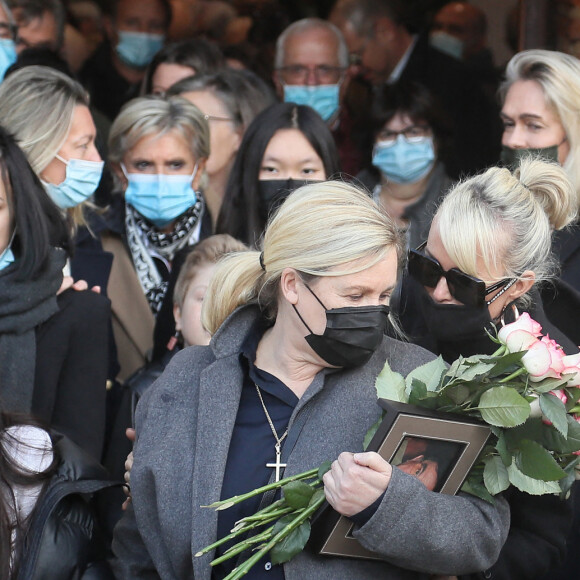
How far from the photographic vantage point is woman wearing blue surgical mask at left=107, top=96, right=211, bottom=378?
15.6 ft

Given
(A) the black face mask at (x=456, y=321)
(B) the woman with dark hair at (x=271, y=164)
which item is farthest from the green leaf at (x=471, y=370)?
(B) the woman with dark hair at (x=271, y=164)

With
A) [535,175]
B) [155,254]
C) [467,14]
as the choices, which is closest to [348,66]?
[467,14]

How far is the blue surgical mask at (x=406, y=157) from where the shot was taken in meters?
5.20

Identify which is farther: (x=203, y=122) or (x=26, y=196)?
(x=203, y=122)

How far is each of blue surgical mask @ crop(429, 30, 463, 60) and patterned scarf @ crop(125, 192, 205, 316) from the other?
2421mm

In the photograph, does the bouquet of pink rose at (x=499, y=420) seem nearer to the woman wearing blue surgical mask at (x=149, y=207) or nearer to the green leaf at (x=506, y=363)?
the green leaf at (x=506, y=363)

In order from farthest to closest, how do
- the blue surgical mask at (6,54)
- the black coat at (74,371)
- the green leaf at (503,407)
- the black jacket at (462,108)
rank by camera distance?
the black jacket at (462,108) → the blue surgical mask at (6,54) → the black coat at (74,371) → the green leaf at (503,407)

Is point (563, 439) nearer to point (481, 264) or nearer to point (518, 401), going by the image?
point (518, 401)

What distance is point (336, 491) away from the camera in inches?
102

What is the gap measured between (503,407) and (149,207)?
260cm

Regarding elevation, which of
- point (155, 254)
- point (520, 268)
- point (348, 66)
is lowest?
point (155, 254)

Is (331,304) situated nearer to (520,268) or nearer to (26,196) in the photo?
(520,268)

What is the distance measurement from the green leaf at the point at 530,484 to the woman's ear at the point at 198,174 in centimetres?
265

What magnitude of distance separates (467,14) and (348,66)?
1.04 metres
